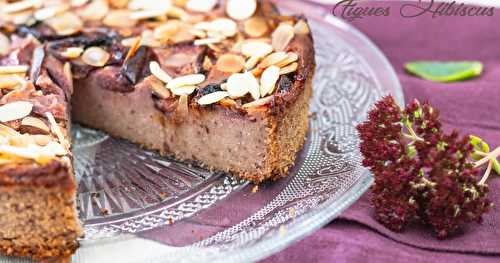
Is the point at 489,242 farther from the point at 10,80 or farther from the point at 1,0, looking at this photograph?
the point at 1,0

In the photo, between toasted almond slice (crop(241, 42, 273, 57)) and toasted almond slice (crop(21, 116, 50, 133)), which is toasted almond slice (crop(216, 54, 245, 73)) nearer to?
toasted almond slice (crop(241, 42, 273, 57))

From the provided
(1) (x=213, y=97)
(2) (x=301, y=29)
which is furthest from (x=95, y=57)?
(2) (x=301, y=29)

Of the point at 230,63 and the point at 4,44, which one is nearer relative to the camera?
the point at 230,63

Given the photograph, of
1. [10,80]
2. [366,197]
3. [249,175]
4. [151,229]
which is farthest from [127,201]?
[366,197]

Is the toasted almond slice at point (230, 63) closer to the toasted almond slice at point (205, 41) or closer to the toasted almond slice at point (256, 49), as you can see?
the toasted almond slice at point (256, 49)

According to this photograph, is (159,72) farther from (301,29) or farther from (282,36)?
(301,29)
